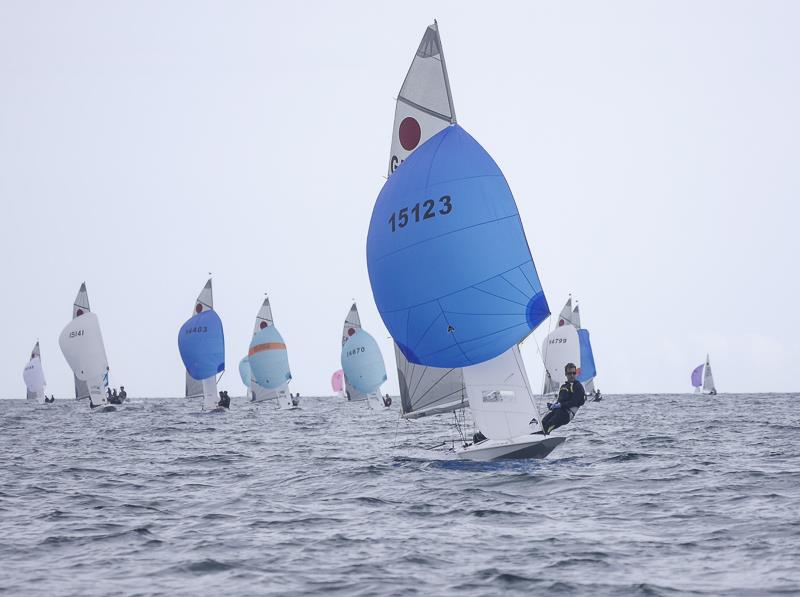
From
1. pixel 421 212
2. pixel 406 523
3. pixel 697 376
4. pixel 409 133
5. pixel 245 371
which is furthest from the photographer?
pixel 697 376

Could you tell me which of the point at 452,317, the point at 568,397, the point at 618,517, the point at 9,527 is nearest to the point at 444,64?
the point at 452,317

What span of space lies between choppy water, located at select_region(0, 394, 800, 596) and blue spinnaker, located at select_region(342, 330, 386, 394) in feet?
128

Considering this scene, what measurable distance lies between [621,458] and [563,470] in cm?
301

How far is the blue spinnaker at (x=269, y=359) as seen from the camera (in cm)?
6162

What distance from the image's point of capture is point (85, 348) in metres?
54.2

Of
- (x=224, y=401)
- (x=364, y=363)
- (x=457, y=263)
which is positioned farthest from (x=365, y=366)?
(x=457, y=263)

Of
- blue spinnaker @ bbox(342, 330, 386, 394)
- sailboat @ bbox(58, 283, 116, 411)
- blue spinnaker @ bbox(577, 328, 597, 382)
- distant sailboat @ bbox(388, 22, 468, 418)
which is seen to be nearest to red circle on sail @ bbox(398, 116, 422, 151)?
distant sailboat @ bbox(388, 22, 468, 418)

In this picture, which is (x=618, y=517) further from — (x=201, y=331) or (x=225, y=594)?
(x=201, y=331)

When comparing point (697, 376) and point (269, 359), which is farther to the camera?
point (697, 376)

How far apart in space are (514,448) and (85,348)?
4165 centimetres

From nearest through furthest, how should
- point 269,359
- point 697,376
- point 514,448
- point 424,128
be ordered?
point 514,448
point 424,128
point 269,359
point 697,376

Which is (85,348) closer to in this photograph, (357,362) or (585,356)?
(357,362)

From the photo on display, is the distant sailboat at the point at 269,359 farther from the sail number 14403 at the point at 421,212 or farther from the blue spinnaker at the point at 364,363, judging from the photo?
the sail number 14403 at the point at 421,212

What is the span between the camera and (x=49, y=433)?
34656 millimetres
